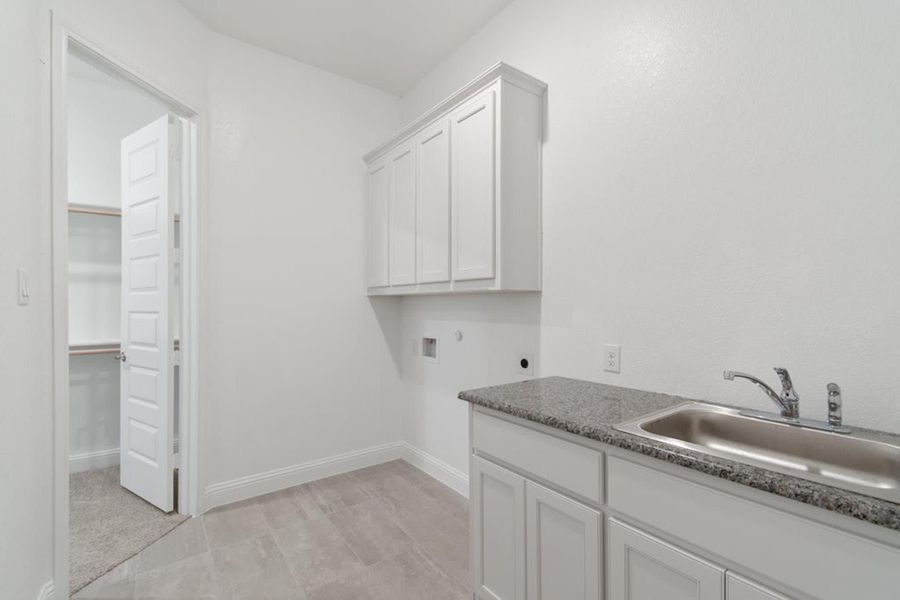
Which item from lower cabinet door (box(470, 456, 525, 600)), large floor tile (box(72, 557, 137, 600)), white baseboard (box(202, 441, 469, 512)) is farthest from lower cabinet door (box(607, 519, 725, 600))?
large floor tile (box(72, 557, 137, 600))

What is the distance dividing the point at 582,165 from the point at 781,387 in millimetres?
1222

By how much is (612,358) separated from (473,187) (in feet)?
3.62

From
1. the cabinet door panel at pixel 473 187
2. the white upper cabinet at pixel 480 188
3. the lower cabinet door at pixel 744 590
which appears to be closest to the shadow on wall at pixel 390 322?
the white upper cabinet at pixel 480 188

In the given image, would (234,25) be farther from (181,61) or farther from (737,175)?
(737,175)

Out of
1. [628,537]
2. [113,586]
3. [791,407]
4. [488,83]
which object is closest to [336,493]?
[113,586]

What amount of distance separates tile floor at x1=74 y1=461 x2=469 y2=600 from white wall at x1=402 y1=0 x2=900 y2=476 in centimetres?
119

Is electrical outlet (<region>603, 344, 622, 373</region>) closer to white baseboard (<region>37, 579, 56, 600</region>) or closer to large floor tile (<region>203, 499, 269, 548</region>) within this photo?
large floor tile (<region>203, 499, 269, 548</region>)

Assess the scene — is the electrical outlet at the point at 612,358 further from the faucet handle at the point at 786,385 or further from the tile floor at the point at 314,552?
the tile floor at the point at 314,552

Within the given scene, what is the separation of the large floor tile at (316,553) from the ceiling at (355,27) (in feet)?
10.1

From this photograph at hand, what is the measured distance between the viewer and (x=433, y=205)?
95.7 inches

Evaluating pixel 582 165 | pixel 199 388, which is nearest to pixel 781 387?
pixel 582 165

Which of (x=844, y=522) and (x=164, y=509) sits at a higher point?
(x=844, y=522)

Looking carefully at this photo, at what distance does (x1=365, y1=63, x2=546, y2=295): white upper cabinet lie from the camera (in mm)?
1990

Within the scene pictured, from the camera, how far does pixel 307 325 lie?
295cm
